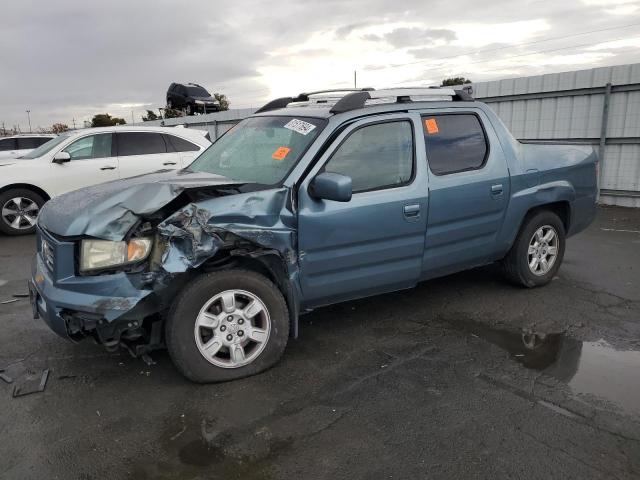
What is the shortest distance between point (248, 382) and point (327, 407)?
2.01 feet

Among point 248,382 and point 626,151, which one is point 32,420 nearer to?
point 248,382

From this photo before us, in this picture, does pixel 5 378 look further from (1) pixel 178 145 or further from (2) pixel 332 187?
(1) pixel 178 145

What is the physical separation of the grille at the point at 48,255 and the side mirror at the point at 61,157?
218 inches

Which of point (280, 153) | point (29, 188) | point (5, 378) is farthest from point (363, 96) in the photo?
point (29, 188)

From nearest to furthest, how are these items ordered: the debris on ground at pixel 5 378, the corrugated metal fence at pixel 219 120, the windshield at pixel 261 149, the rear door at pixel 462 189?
the debris on ground at pixel 5 378 → the windshield at pixel 261 149 → the rear door at pixel 462 189 → the corrugated metal fence at pixel 219 120

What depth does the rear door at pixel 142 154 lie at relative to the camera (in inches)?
348

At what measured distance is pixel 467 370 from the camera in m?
3.54

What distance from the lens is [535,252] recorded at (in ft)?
16.7

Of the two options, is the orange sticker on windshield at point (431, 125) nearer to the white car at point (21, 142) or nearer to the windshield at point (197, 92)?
the white car at point (21, 142)

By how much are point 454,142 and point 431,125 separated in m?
0.28

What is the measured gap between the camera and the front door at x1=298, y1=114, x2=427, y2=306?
3600mm

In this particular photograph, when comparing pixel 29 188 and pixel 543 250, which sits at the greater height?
pixel 29 188

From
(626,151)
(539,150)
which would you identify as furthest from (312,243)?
(626,151)

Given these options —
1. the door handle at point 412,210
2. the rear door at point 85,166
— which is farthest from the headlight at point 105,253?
the rear door at point 85,166
